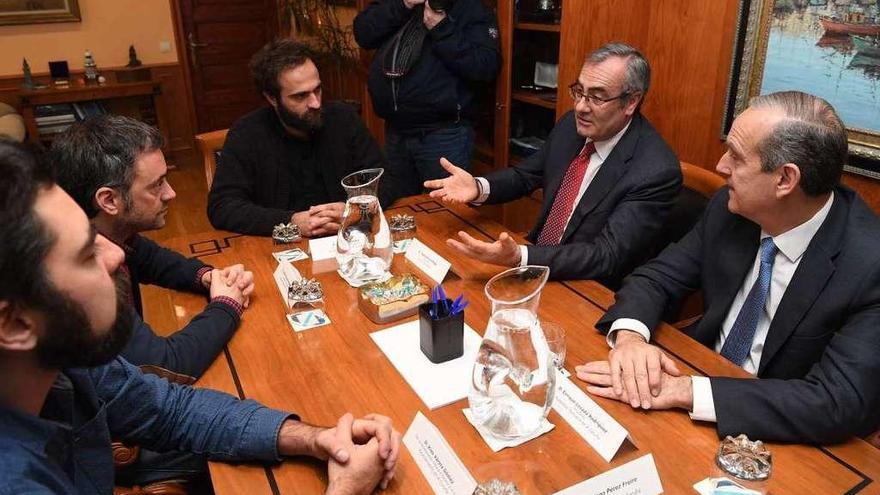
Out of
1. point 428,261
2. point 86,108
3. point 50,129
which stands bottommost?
point 50,129

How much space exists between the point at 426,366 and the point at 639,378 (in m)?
0.42

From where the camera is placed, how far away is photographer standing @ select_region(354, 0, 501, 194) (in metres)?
2.96

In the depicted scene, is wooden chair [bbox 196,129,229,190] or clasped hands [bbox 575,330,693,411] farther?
wooden chair [bbox 196,129,229,190]

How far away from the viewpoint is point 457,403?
3.78 ft

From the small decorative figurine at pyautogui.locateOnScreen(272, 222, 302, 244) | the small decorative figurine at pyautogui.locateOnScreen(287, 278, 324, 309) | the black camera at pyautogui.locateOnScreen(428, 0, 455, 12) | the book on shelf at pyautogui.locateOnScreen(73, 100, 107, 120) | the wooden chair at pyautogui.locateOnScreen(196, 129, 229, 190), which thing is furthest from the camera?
the book on shelf at pyautogui.locateOnScreen(73, 100, 107, 120)

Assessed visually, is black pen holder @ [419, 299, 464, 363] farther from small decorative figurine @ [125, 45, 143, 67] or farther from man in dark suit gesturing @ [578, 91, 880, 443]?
small decorative figurine @ [125, 45, 143, 67]

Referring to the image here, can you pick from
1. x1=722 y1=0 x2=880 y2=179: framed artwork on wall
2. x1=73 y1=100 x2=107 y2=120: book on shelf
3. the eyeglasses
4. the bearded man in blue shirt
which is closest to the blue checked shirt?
the bearded man in blue shirt

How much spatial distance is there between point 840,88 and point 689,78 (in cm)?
60

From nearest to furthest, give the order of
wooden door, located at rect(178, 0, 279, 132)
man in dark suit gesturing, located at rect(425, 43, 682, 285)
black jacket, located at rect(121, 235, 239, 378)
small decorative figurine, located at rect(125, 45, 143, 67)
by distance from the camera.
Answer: black jacket, located at rect(121, 235, 239, 378) → man in dark suit gesturing, located at rect(425, 43, 682, 285) → small decorative figurine, located at rect(125, 45, 143, 67) → wooden door, located at rect(178, 0, 279, 132)

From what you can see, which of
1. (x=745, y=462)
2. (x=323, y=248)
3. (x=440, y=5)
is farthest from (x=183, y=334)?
(x=440, y=5)

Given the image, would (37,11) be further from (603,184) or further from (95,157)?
(603,184)

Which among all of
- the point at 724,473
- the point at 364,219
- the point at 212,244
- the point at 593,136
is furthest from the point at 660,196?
the point at 212,244

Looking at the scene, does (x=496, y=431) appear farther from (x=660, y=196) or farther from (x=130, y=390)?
(x=660, y=196)

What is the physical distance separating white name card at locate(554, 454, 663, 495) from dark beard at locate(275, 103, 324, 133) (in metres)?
1.80
